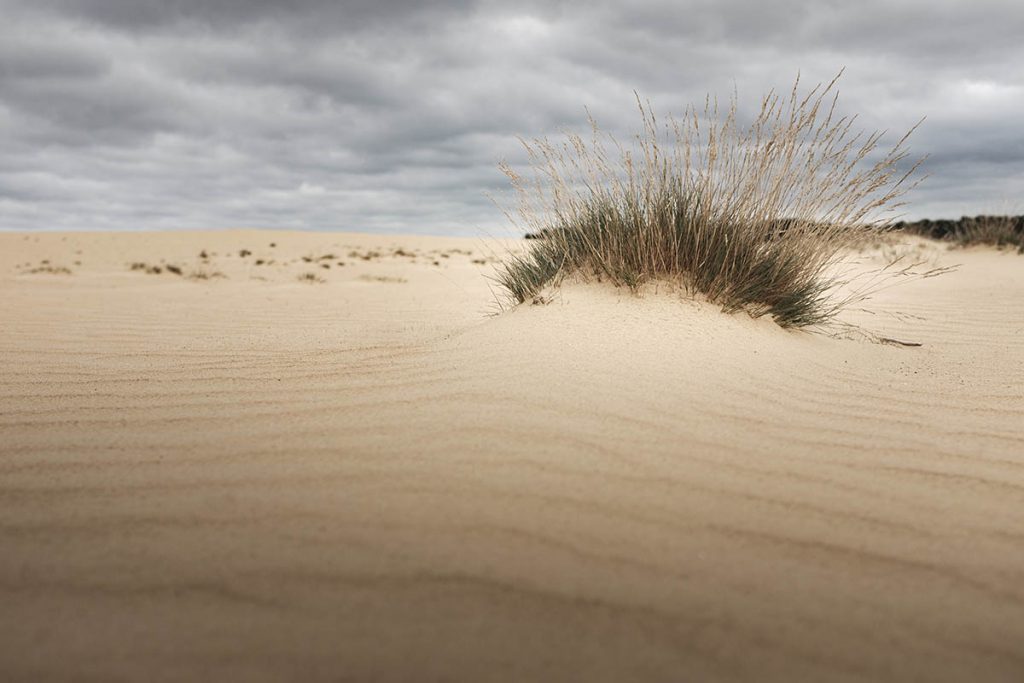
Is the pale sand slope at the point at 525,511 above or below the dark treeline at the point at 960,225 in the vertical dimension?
below

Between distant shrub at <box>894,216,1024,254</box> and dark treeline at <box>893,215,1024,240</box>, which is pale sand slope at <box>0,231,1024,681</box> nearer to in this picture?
dark treeline at <box>893,215,1024,240</box>

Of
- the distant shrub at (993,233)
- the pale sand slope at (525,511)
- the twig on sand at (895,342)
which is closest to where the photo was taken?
the pale sand slope at (525,511)

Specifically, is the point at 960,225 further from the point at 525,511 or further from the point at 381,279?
the point at 525,511

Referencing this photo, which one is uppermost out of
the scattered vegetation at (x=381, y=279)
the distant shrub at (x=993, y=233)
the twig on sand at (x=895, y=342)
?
the distant shrub at (x=993, y=233)

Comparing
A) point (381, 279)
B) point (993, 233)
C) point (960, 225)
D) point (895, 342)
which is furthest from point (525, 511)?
point (960, 225)

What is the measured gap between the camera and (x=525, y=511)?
206 cm

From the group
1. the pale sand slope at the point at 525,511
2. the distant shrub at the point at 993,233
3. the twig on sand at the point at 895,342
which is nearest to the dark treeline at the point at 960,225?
the distant shrub at the point at 993,233

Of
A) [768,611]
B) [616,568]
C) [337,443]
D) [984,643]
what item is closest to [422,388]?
[337,443]

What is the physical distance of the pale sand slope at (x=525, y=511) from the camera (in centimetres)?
152

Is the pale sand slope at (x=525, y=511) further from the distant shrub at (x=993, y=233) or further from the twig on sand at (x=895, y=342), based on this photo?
the distant shrub at (x=993, y=233)

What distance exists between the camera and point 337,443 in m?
2.63

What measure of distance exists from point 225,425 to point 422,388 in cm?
81

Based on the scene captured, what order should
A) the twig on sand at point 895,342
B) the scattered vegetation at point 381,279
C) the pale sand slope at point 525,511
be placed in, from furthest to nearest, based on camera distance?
the scattered vegetation at point 381,279 → the twig on sand at point 895,342 → the pale sand slope at point 525,511

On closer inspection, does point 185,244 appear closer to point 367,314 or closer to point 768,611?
point 367,314
